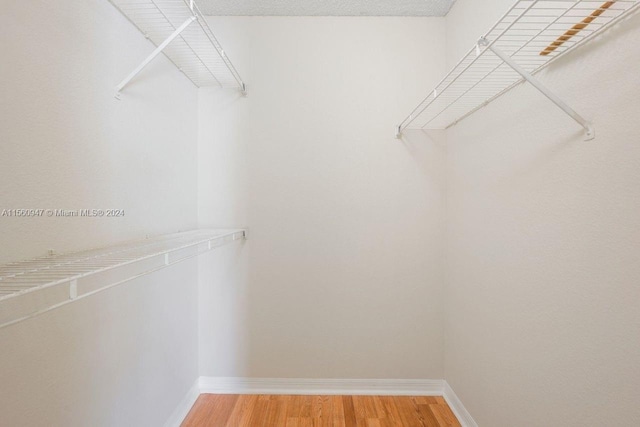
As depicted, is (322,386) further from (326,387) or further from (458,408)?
(458,408)

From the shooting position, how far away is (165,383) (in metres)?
1.57

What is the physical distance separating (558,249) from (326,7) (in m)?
1.77

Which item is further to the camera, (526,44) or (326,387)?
(326,387)

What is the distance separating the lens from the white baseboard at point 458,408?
1.63 metres

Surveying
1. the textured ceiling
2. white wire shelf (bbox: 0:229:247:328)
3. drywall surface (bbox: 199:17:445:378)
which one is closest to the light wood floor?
drywall surface (bbox: 199:17:445:378)

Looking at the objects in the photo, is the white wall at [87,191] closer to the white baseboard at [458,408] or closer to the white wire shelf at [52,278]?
the white wire shelf at [52,278]

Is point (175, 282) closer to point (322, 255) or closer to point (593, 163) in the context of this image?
point (322, 255)

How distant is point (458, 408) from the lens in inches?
69.2

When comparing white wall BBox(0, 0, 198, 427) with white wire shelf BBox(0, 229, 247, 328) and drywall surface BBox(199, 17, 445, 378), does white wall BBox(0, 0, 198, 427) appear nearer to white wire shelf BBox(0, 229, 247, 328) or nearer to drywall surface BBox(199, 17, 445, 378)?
white wire shelf BBox(0, 229, 247, 328)

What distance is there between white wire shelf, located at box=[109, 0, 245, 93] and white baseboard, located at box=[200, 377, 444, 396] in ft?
5.81

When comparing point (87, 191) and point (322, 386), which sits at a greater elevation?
point (87, 191)

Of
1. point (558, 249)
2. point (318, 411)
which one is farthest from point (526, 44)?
point (318, 411)

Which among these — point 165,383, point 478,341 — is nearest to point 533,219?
point 478,341

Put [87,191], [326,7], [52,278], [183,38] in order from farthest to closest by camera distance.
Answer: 1. [326,7]
2. [183,38]
3. [87,191]
4. [52,278]
